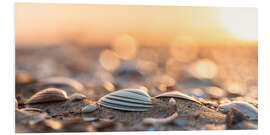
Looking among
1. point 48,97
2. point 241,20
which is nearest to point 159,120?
point 48,97

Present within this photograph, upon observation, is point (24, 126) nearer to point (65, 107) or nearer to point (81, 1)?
point (65, 107)

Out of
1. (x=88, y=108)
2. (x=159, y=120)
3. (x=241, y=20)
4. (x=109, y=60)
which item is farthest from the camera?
(x=109, y=60)

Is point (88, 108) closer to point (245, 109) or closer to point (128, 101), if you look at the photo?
point (128, 101)

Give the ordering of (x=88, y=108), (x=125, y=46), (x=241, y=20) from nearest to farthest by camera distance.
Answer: (x=88, y=108)
(x=241, y=20)
(x=125, y=46)

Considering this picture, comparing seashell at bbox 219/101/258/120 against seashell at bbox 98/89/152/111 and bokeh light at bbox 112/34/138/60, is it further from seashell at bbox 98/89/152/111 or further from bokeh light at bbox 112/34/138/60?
bokeh light at bbox 112/34/138/60

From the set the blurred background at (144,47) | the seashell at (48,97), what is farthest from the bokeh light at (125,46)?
the seashell at (48,97)

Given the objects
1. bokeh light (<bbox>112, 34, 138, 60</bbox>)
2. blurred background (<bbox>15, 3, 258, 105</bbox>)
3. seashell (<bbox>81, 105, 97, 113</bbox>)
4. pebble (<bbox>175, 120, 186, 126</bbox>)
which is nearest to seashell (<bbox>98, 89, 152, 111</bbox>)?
seashell (<bbox>81, 105, 97, 113</bbox>)
